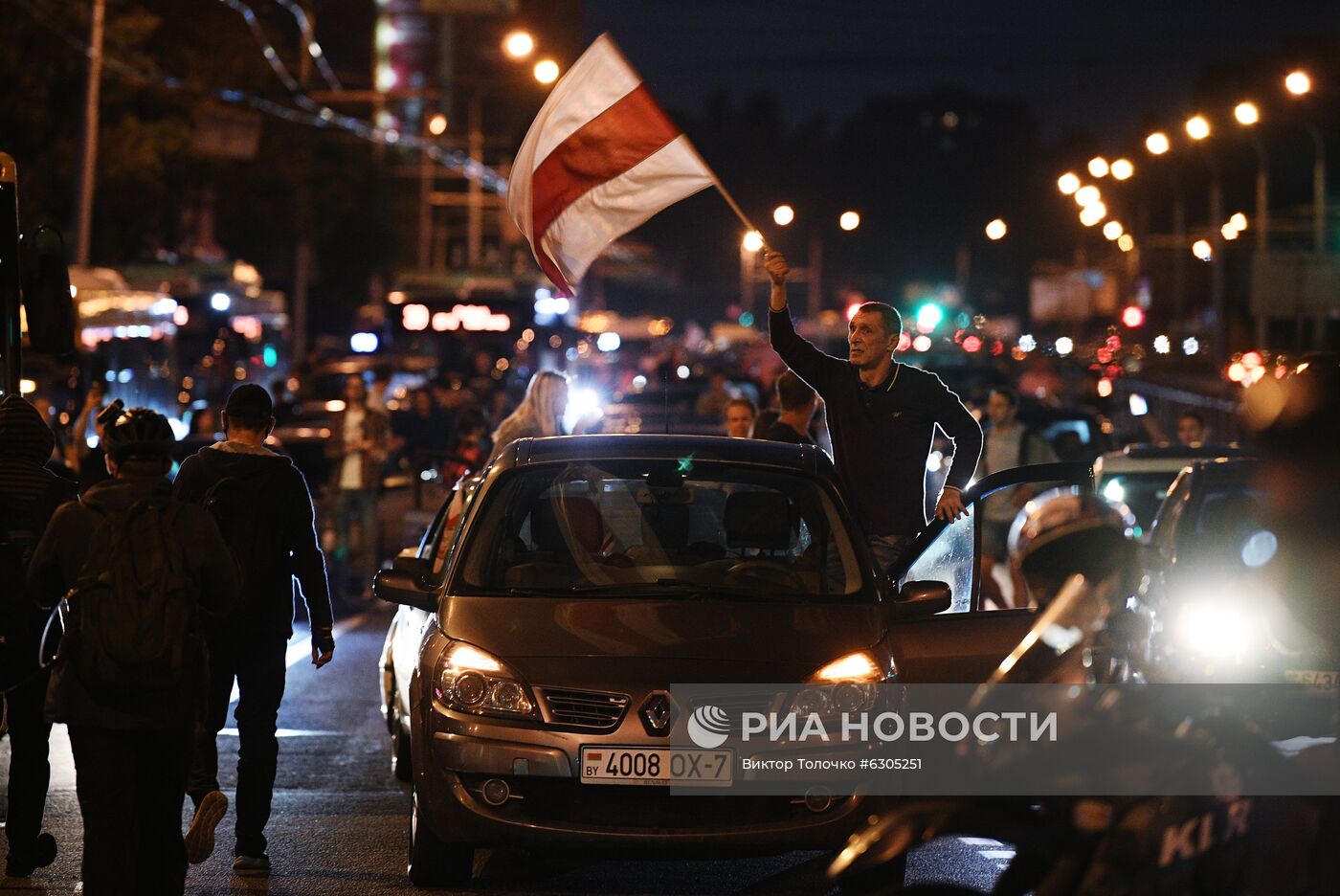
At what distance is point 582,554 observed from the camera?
8.00 meters

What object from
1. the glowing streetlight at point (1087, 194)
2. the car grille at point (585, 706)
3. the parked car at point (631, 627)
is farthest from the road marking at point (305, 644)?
the glowing streetlight at point (1087, 194)

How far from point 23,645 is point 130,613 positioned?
161cm

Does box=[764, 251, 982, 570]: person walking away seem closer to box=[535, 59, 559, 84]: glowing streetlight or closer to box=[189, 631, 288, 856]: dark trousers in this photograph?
box=[189, 631, 288, 856]: dark trousers

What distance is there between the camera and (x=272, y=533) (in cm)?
772

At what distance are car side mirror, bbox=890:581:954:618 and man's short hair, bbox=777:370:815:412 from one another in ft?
13.0

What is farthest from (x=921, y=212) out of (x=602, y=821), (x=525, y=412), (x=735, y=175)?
(x=735, y=175)

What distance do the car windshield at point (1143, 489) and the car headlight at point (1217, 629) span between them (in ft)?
17.0

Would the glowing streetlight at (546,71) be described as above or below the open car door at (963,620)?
above

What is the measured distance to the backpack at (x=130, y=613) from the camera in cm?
605

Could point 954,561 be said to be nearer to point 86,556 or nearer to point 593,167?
point 593,167

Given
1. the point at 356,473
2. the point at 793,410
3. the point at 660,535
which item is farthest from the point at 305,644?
the point at 660,535

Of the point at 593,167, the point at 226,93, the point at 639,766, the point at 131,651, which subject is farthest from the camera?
the point at 226,93

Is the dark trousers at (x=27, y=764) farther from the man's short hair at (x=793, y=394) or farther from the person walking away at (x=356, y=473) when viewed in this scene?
the person walking away at (x=356, y=473)

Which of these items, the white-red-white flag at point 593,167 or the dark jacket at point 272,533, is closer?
the dark jacket at point 272,533
